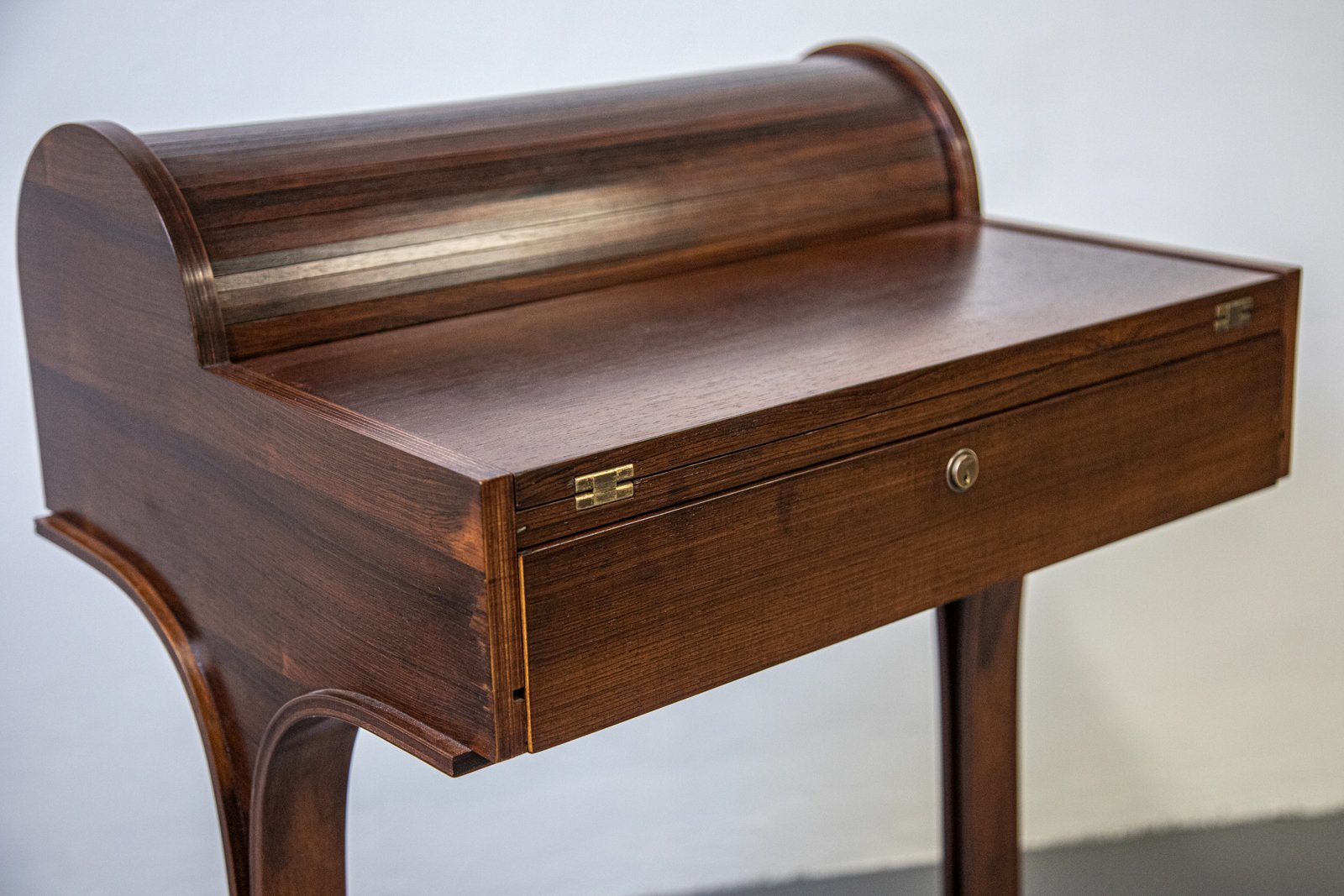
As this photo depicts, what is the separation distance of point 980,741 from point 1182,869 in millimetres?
843

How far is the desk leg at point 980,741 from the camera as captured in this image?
1613 millimetres

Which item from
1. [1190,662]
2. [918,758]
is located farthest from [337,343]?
[1190,662]

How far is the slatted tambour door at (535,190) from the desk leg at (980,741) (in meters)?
0.40

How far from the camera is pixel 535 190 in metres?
1.30

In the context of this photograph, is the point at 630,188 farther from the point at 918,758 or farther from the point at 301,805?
the point at 918,758

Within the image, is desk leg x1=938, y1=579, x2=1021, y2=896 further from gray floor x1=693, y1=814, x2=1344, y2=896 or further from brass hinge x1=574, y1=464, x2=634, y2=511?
brass hinge x1=574, y1=464, x2=634, y2=511

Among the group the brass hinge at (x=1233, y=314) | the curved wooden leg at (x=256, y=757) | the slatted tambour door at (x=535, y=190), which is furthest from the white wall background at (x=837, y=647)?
the brass hinge at (x=1233, y=314)

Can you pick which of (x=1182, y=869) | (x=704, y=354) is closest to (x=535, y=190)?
(x=704, y=354)

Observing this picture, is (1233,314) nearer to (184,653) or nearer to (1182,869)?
(184,653)

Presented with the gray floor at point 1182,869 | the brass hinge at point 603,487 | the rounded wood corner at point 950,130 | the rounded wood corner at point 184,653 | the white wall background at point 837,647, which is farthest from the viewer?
the gray floor at point 1182,869

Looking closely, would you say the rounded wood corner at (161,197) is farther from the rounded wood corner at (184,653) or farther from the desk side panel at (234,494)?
the rounded wood corner at (184,653)

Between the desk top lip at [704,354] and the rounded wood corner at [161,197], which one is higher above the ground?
the rounded wood corner at [161,197]

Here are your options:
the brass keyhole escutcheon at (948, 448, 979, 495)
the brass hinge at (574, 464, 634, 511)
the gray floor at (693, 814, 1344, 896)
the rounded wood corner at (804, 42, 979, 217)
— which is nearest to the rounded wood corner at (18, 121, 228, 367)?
the brass hinge at (574, 464, 634, 511)

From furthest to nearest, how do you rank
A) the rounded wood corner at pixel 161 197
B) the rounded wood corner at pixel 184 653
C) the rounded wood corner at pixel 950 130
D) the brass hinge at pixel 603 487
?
the rounded wood corner at pixel 950 130 → the rounded wood corner at pixel 184 653 → the rounded wood corner at pixel 161 197 → the brass hinge at pixel 603 487
